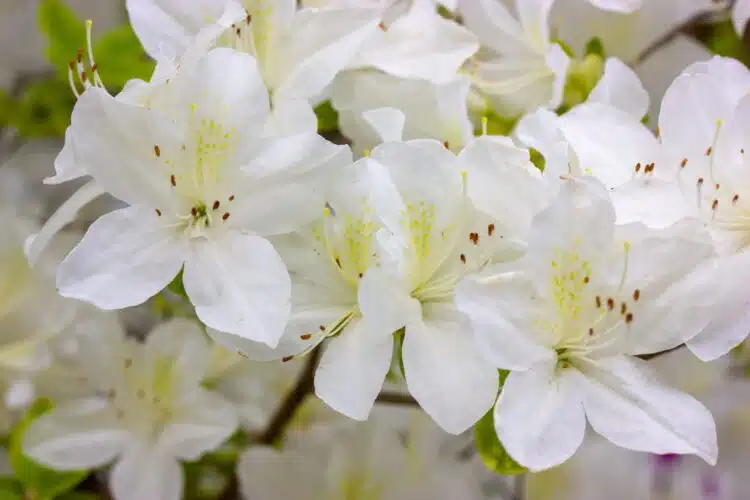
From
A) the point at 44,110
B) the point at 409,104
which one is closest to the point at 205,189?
the point at 409,104

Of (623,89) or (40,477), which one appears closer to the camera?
(623,89)

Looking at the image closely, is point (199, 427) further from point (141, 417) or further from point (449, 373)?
point (449, 373)

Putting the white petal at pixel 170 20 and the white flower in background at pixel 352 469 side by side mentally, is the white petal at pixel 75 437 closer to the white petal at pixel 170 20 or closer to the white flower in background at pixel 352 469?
the white flower in background at pixel 352 469

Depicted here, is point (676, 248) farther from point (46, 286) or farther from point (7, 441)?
point (7, 441)

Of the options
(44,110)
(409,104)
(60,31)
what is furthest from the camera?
(44,110)

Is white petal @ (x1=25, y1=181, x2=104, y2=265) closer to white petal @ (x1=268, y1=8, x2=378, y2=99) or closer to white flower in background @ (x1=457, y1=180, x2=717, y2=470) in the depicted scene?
white petal @ (x1=268, y1=8, x2=378, y2=99)

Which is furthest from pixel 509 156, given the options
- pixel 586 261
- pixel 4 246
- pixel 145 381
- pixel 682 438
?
pixel 4 246
